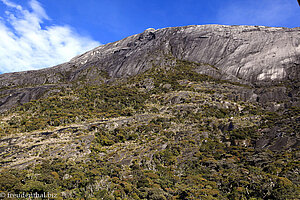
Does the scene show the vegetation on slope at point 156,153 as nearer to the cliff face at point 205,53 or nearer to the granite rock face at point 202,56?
the granite rock face at point 202,56

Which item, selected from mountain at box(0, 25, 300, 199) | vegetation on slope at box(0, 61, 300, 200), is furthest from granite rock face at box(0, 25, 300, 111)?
vegetation on slope at box(0, 61, 300, 200)

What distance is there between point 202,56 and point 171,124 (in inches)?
2815

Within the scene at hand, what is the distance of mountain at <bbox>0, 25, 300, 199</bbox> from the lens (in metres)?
21.8

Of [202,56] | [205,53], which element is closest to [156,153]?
[202,56]

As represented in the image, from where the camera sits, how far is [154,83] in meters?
89.1

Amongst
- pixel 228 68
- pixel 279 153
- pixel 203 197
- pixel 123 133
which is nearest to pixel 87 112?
pixel 123 133

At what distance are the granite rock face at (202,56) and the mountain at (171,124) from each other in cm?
71

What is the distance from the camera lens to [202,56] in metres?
107

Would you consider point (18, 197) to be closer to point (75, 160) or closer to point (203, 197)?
point (75, 160)

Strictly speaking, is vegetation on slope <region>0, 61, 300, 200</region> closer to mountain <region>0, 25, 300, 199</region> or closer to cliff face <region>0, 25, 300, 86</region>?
mountain <region>0, 25, 300, 199</region>

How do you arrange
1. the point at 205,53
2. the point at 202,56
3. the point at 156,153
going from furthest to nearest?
the point at 205,53 < the point at 202,56 < the point at 156,153

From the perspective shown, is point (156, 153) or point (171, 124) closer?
point (156, 153)

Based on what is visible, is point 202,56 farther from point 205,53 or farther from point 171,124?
point 171,124

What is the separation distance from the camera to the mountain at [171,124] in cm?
2181
